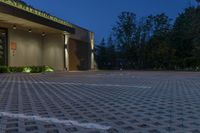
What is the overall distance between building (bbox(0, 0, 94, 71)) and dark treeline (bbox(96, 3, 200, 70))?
5.39 metres

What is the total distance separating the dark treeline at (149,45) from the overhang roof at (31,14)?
12920 mm

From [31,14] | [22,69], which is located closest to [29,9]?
[31,14]

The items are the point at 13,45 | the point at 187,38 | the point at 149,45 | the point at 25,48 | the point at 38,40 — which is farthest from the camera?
the point at 187,38

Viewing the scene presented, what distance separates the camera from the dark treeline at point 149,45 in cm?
3675

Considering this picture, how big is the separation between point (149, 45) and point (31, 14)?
1907 cm

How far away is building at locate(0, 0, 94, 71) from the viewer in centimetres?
2019

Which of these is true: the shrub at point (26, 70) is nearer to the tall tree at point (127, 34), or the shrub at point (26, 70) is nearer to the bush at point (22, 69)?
the bush at point (22, 69)

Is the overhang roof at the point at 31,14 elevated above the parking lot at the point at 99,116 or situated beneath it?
elevated above

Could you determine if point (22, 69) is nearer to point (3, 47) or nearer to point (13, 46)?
point (3, 47)

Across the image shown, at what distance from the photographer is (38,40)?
28.1 metres

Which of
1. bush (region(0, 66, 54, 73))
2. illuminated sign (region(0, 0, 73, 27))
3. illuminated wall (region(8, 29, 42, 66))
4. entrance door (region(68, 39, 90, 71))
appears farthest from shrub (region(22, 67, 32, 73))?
entrance door (region(68, 39, 90, 71))

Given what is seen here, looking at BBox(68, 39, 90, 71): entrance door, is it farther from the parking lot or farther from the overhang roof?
the parking lot

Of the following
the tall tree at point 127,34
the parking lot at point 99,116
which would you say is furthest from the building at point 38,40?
the parking lot at point 99,116

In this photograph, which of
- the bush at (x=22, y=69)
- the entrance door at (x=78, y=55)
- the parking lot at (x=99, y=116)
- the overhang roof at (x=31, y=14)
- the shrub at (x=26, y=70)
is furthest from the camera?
the entrance door at (x=78, y=55)
